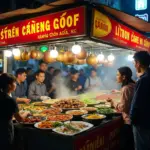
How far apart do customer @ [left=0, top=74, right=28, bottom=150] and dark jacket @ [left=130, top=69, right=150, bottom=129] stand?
2.09 metres

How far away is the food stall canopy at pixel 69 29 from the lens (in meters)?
4.61

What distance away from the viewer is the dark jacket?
146 inches

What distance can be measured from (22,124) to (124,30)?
389 centimetres

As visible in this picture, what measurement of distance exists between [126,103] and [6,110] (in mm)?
2561

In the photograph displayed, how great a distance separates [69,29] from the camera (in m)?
4.80

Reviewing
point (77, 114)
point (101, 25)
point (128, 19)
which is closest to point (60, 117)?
point (77, 114)

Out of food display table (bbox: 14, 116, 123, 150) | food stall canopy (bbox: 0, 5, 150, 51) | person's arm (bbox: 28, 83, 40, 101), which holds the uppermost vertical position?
food stall canopy (bbox: 0, 5, 150, 51)

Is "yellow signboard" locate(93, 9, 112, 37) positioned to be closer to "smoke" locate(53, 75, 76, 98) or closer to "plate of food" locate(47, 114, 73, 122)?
"plate of food" locate(47, 114, 73, 122)

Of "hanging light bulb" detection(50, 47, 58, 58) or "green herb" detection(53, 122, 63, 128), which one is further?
"hanging light bulb" detection(50, 47, 58, 58)

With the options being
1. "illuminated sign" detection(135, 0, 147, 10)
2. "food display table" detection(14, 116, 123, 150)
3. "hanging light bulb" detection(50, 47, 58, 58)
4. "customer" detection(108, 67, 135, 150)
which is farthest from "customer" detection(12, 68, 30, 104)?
"illuminated sign" detection(135, 0, 147, 10)

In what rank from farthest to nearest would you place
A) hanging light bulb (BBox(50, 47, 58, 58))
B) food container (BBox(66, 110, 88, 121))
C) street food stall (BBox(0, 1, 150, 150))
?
hanging light bulb (BBox(50, 47, 58, 58)) → food container (BBox(66, 110, 88, 121)) → street food stall (BBox(0, 1, 150, 150))

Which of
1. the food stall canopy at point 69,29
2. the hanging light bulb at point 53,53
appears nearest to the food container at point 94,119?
the food stall canopy at point 69,29

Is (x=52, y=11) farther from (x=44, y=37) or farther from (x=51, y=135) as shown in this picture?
(x=51, y=135)

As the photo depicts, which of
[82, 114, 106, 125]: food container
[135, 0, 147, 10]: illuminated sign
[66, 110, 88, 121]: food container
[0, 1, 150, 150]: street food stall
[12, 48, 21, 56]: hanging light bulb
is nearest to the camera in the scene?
[0, 1, 150, 150]: street food stall
